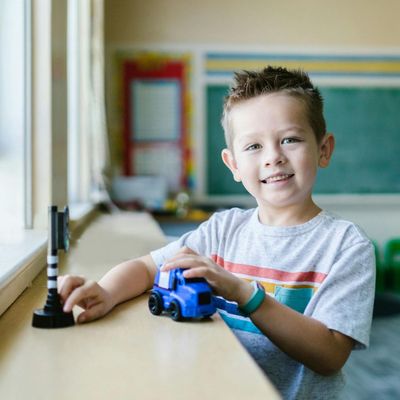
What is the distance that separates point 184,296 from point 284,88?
18.9 inches

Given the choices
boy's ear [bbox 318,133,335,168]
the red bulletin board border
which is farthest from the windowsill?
the red bulletin board border

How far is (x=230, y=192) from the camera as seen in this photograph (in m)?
4.54

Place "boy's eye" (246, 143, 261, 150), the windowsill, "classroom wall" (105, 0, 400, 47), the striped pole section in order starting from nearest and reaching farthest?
the striped pole section, the windowsill, "boy's eye" (246, 143, 261, 150), "classroom wall" (105, 0, 400, 47)

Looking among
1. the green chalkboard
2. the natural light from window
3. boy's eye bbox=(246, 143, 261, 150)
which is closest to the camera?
boy's eye bbox=(246, 143, 261, 150)

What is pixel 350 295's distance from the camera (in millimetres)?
1013

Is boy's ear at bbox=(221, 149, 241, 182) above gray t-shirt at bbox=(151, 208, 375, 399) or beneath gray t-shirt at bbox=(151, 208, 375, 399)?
above

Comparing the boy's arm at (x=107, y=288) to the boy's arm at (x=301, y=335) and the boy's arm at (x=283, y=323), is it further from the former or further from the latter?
the boy's arm at (x=301, y=335)

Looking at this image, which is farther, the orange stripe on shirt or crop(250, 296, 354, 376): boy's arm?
the orange stripe on shirt

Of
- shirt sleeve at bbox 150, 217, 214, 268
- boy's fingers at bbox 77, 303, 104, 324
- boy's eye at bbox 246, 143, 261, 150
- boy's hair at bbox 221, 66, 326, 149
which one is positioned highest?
boy's hair at bbox 221, 66, 326, 149

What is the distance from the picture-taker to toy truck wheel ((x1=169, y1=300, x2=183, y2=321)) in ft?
3.11

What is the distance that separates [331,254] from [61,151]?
1211 millimetres

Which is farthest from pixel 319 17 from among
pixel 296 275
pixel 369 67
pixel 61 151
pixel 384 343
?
pixel 296 275

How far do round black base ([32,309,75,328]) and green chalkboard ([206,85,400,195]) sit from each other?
12.0 feet

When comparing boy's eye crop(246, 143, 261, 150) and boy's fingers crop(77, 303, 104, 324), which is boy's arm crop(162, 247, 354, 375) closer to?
boy's fingers crop(77, 303, 104, 324)
